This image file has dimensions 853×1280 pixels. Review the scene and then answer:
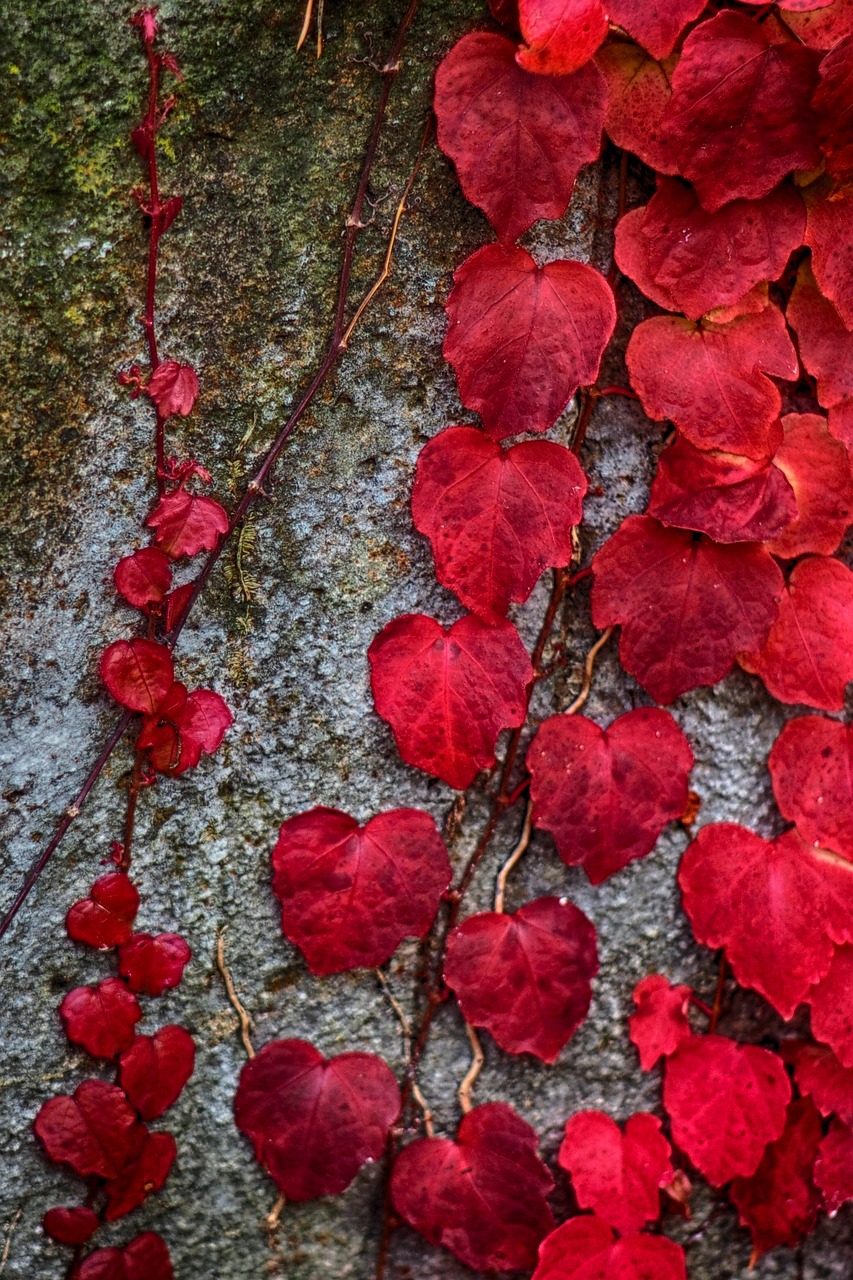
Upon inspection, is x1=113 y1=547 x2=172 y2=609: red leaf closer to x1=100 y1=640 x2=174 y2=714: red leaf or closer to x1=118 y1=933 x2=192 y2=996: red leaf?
x1=100 y1=640 x2=174 y2=714: red leaf

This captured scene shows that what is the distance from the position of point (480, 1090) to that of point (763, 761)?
2.02 feet

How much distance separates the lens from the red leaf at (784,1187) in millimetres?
1375

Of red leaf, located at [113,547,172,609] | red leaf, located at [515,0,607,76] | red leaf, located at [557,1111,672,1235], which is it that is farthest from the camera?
red leaf, located at [557,1111,672,1235]

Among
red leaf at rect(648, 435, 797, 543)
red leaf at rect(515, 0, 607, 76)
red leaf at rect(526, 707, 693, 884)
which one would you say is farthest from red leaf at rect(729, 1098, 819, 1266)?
red leaf at rect(515, 0, 607, 76)

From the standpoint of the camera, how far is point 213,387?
3.98ft

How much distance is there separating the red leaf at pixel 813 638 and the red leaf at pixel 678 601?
0.26 feet

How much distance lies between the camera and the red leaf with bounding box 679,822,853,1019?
1.29 m

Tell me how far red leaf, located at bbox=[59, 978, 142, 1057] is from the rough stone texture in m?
0.03

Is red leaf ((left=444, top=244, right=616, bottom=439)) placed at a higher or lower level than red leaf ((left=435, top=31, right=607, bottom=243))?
lower

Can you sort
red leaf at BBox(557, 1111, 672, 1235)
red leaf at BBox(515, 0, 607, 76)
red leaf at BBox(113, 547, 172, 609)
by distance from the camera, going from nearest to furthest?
red leaf at BBox(515, 0, 607, 76)
red leaf at BBox(113, 547, 172, 609)
red leaf at BBox(557, 1111, 672, 1235)

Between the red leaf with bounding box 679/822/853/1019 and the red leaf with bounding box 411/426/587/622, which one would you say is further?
the red leaf with bounding box 679/822/853/1019

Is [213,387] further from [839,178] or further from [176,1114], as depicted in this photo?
[176,1114]

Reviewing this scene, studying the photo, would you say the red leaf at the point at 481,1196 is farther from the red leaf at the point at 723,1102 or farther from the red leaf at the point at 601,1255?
the red leaf at the point at 723,1102

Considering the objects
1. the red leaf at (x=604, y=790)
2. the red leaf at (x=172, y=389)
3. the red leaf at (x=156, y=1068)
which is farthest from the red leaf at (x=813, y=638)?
the red leaf at (x=156, y=1068)
